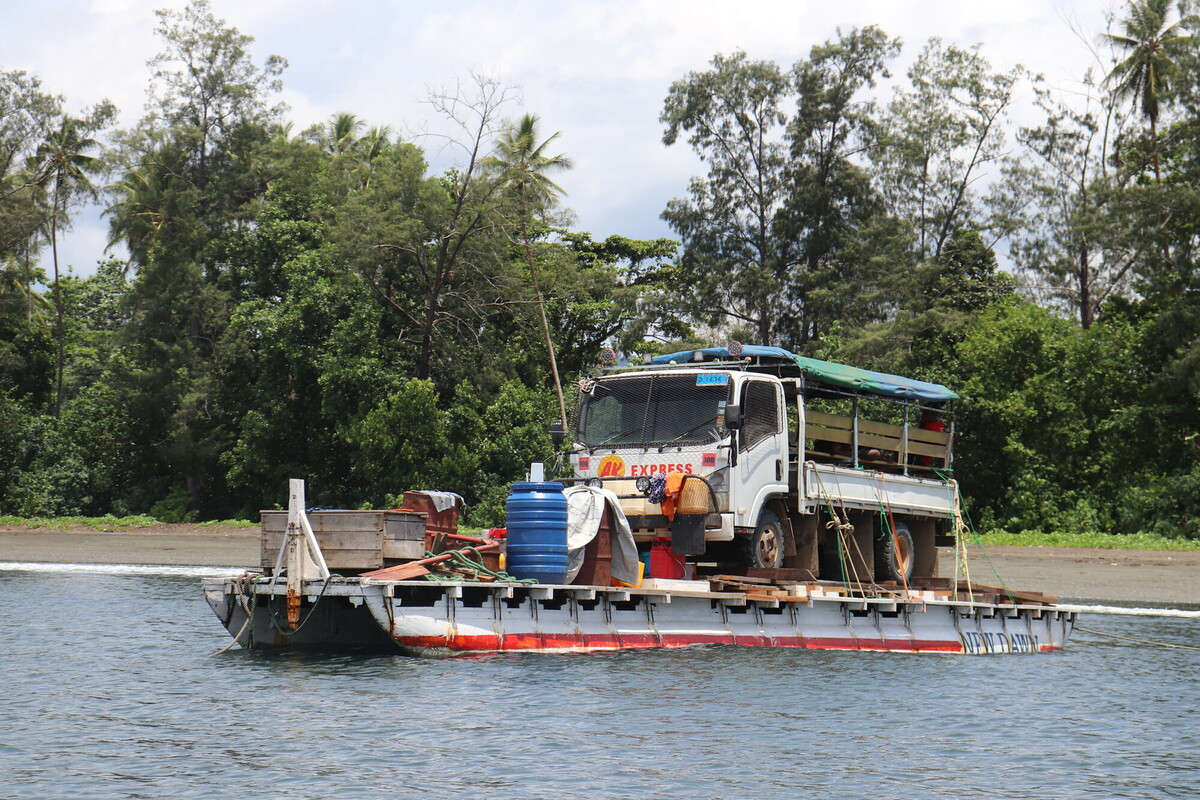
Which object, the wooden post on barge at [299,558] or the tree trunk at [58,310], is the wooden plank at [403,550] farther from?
the tree trunk at [58,310]

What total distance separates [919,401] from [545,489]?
796 cm

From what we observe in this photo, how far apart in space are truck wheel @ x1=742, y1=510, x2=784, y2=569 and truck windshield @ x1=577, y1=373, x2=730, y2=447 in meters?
1.51

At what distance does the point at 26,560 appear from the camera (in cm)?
3691

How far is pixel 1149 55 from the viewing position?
45.7 meters

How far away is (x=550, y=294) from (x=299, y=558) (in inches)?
1259

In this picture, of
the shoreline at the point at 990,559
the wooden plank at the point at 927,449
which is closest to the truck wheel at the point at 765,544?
the wooden plank at the point at 927,449

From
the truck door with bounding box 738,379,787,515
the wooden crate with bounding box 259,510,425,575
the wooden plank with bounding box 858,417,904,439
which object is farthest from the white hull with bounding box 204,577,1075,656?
the wooden plank with bounding box 858,417,904,439

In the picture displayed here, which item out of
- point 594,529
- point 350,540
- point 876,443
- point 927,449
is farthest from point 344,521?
point 927,449

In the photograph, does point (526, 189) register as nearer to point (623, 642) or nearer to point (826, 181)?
point (826, 181)

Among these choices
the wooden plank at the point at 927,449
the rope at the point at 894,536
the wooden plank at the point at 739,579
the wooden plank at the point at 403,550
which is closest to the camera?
the wooden plank at the point at 403,550

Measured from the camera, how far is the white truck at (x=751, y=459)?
17.5 meters

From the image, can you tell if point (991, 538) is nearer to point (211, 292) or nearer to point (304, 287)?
point (304, 287)

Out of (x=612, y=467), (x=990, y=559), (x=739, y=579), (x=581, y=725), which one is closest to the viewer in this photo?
(x=581, y=725)

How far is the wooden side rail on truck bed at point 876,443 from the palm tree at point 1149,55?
27836 millimetres
